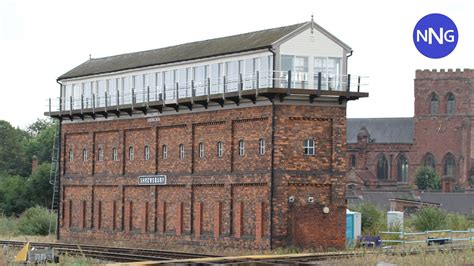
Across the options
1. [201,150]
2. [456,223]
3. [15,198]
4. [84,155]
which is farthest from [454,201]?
[201,150]

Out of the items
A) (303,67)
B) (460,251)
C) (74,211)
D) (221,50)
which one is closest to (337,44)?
(303,67)

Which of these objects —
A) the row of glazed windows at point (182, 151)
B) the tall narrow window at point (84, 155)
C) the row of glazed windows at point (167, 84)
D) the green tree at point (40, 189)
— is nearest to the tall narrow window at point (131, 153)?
the row of glazed windows at point (182, 151)

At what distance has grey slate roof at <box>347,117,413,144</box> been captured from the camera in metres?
128

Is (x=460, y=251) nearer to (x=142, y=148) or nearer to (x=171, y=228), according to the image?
(x=171, y=228)

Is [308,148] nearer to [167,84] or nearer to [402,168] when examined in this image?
[167,84]

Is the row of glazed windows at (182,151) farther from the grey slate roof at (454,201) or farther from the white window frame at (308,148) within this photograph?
the grey slate roof at (454,201)

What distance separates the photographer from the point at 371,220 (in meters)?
59.2

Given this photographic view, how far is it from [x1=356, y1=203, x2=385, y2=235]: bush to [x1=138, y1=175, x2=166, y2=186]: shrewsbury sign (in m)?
10.5

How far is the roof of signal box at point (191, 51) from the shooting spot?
156 ft

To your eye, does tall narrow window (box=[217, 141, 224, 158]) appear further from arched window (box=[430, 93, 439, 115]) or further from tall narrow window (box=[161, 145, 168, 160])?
arched window (box=[430, 93, 439, 115])

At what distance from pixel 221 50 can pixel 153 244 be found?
401 inches

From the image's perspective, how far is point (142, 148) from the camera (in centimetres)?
5575

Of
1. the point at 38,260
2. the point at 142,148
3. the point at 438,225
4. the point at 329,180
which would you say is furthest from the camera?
the point at 438,225

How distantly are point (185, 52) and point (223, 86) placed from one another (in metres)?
5.87
